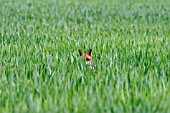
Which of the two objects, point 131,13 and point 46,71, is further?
point 131,13

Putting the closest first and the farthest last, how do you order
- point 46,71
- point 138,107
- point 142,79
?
point 138,107 < point 142,79 < point 46,71

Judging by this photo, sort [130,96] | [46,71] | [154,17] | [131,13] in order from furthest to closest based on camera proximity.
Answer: [131,13], [154,17], [46,71], [130,96]

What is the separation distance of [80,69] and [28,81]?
0.97m

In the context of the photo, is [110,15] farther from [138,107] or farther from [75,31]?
[138,107]

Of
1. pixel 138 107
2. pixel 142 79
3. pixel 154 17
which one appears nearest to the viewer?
pixel 138 107

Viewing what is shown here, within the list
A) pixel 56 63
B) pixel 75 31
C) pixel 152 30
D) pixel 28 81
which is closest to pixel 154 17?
pixel 152 30

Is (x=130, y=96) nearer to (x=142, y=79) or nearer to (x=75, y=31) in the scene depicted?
(x=142, y=79)

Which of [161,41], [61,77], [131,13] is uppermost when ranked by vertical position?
[61,77]

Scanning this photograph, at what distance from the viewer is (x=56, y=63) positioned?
5.80m

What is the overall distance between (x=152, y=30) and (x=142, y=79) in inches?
253

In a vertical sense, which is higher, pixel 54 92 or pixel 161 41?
pixel 54 92

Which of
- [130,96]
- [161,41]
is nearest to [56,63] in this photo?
[130,96]

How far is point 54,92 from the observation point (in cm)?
438

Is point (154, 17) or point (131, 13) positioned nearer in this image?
point (154, 17)
